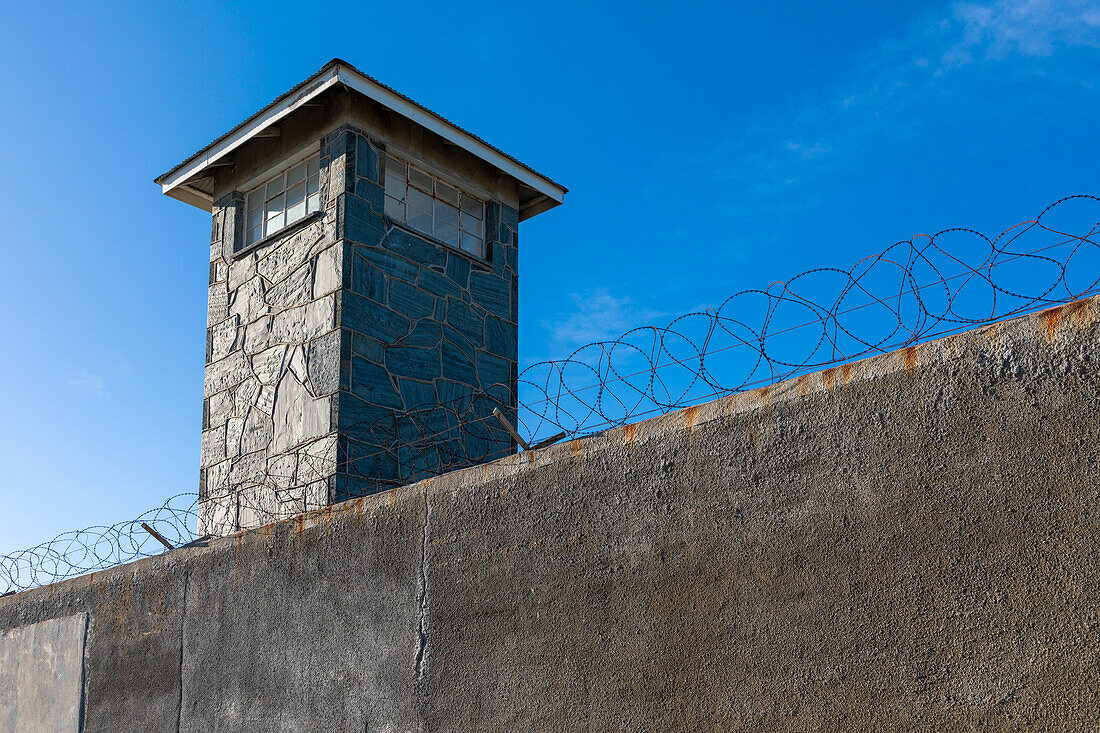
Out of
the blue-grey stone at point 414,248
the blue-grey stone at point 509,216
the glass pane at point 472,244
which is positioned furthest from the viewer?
the blue-grey stone at point 509,216

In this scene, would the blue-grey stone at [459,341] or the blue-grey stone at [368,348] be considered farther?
the blue-grey stone at [459,341]

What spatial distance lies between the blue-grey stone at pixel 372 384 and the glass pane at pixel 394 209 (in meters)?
1.28

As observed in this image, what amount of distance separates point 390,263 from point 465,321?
82 cm

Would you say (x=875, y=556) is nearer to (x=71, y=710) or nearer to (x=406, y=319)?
(x=406, y=319)

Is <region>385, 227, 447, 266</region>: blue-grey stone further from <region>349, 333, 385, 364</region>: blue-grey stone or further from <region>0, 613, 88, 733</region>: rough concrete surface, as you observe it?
<region>0, 613, 88, 733</region>: rough concrete surface

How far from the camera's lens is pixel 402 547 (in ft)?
16.3

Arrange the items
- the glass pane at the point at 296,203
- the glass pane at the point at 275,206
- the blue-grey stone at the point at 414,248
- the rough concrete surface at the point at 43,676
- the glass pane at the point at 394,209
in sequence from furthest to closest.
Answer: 1. the glass pane at the point at 275,206
2. the glass pane at the point at 296,203
3. the glass pane at the point at 394,209
4. the blue-grey stone at the point at 414,248
5. the rough concrete surface at the point at 43,676

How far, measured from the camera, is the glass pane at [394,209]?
7.82 metres

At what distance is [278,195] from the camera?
8203mm

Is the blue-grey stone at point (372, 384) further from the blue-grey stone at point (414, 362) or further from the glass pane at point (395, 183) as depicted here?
the glass pane at point (395, 183)

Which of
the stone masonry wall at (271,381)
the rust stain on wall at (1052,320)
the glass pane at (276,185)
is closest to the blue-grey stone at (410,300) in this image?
the stone masonry wall at (271,381)

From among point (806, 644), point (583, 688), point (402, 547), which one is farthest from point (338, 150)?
point (806, 644)

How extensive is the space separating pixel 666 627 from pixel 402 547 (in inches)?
63.9

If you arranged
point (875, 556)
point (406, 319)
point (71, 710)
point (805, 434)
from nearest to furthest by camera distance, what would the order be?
point (875, 556) → point (805, 434) → point (71, 710) → point (406, 319)
